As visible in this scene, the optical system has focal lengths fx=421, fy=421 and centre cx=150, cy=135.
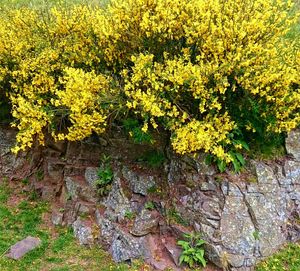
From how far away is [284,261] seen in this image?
6.90 meters

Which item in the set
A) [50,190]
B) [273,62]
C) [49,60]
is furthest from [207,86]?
[50,190]

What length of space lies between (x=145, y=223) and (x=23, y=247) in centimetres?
227

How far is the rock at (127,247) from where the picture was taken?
22.6 feet

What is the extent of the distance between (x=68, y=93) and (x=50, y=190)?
10.4ft

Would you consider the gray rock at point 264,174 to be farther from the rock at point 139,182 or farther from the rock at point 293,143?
the rock at point 139,182

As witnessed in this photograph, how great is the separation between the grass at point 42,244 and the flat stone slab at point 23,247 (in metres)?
0.09

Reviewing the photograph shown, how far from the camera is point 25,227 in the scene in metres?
8.16

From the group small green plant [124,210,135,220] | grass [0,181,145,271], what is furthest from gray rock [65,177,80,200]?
small green plant [124,210,135,220]

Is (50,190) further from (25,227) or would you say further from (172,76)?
(172,76)

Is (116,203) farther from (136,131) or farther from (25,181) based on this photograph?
(25,181)

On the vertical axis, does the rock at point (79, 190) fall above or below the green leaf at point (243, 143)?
below

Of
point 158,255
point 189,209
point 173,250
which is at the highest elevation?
point 189,209

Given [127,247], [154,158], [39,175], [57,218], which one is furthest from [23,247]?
[154,158]

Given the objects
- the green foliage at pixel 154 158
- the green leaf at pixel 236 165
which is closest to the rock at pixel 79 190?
the green foliage at pixel 154 158
